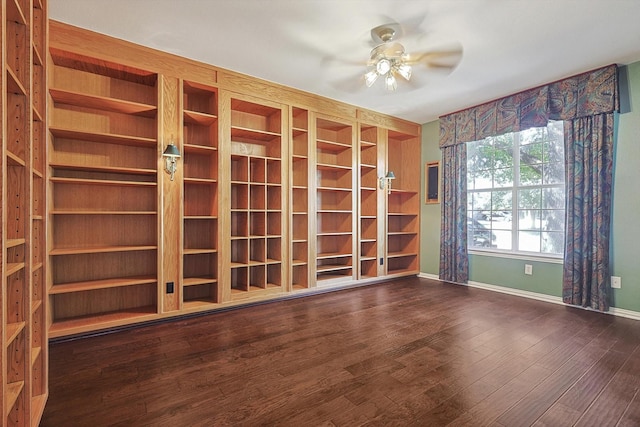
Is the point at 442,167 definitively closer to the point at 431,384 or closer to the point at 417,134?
the point at 417,134

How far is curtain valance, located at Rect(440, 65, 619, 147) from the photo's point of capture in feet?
10.7

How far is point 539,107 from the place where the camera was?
12.3ft

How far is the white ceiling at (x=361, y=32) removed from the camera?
2365 mm

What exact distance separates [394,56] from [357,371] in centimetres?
275

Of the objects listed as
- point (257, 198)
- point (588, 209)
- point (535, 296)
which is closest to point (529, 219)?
point (588, 209)

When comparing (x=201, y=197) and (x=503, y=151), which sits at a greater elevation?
(x=503, y=151)

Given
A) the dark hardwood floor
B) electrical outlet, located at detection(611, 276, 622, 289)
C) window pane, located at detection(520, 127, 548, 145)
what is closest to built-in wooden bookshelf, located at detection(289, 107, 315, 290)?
the dark hardwood floor

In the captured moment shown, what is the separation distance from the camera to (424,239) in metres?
5.38

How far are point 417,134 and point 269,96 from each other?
9.39 feet

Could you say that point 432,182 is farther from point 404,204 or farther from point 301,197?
point 301,197

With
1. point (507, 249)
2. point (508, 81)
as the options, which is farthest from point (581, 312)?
point (508, 81)

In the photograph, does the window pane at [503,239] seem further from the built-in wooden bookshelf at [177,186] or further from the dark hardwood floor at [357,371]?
the built-in wooden bookshelf at [177,186]

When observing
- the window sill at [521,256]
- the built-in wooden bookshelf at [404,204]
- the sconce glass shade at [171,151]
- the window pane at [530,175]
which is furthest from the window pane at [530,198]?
the sconce glass shade at [171,151]

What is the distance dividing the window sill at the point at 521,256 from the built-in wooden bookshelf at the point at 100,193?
433 cm
